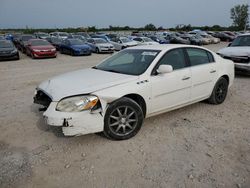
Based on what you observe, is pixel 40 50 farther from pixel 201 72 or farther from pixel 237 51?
pixel 201 72

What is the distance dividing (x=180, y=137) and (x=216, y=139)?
0.56m

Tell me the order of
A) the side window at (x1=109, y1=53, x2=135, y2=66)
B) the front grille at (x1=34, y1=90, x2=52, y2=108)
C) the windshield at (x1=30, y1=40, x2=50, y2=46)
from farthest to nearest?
1. the windshield at (x1=30, y1=40, x2=50, y2=46)
2. the side window at (x1=109, y1=53, x2=135, y2=66)
3. the front grille at (x1=34, y1=90, x2=52, y2=108)

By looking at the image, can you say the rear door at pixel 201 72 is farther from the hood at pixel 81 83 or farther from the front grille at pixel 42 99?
the front grille at pixel 42 99

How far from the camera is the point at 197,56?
16.0 feet

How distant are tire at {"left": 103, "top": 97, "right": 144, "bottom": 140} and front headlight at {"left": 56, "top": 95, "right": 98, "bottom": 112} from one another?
0.29m

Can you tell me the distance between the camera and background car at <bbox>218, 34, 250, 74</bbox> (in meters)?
8.01

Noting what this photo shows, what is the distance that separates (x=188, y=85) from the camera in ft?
14.7

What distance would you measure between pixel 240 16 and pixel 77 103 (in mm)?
85815

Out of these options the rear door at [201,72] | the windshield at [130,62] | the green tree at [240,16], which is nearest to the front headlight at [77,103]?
the windshield at [130,62]

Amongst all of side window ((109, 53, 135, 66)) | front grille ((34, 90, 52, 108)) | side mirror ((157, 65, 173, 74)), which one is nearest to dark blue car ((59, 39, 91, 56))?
side window ((109, 53, 135, 66))

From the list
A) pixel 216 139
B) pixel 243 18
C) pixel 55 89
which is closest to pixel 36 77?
pixel 55 89

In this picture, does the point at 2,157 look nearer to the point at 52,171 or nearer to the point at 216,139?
the point at 52,171

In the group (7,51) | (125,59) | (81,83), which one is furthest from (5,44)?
(81,83)

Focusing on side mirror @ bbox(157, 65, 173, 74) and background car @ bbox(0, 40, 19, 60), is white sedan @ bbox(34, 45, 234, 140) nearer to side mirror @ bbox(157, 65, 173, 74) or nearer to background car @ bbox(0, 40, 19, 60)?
side mirror @ bbox(157, 65, 173, 74)
